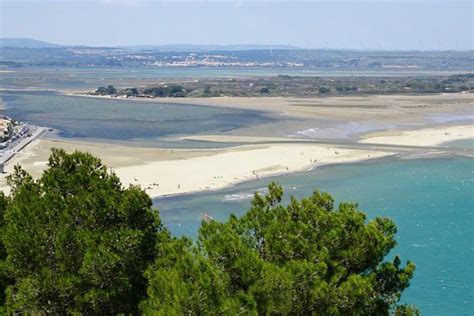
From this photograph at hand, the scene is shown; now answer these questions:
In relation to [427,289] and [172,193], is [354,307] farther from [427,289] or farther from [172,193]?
[172,193]

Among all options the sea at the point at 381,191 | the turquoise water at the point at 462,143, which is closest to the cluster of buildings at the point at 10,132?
the sea at the point at 381,191

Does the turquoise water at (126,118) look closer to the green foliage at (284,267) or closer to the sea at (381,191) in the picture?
the sea at (381,191)

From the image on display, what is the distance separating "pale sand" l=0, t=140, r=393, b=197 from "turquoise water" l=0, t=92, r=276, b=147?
539cm

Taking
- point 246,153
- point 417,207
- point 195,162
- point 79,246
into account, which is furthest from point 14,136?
point 79,246

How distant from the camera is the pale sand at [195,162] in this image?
149 feet

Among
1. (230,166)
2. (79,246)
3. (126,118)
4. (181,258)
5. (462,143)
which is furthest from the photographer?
(126,118)

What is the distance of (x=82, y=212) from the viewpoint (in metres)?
13.9

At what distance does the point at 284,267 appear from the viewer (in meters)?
12.2

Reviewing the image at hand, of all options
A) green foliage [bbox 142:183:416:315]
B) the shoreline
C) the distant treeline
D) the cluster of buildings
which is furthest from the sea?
the distant treeline

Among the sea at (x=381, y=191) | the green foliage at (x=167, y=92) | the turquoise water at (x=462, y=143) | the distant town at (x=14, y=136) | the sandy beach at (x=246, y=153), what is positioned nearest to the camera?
the sea at (x=381, y=191)

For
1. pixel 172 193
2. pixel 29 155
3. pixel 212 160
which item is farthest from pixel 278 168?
pixel 29 155

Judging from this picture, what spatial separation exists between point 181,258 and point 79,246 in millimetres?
2310

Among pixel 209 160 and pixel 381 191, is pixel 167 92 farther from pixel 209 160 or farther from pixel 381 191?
pixel 381 191

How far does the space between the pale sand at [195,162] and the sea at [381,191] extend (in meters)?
1.99
